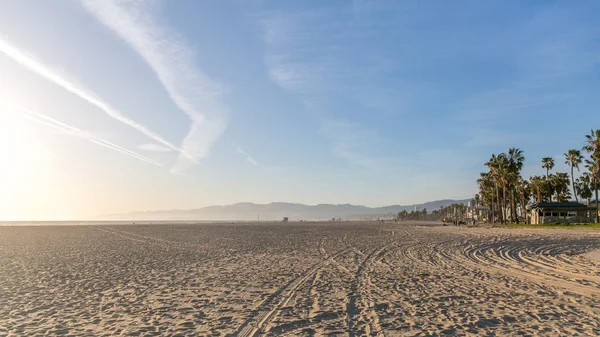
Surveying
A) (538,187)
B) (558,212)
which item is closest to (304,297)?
(558,212)

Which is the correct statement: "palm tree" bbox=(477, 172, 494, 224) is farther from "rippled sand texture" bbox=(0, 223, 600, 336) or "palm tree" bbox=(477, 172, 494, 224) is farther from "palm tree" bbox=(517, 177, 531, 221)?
"rippled sand texture" bbox=(0, 223, 600, 336)

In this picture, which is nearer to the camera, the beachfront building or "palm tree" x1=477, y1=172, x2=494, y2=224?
the beachfront building

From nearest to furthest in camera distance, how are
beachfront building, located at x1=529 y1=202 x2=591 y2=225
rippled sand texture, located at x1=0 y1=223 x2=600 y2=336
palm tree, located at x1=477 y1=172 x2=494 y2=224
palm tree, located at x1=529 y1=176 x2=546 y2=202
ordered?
rippled sand texture, located at x1=0 y1=223 x2=600 y2=336 < beachfront building, located at x1=529 y1=202 x2=591 y2=225 < palm tree, located at x1=529 y1=176 x2=546 y2=202 < palm tree, located at x1=477 y1=172 x2=494 y2=224

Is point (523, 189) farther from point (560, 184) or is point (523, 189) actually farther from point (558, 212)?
point (558, 212)

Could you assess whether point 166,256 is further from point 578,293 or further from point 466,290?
point 578,293

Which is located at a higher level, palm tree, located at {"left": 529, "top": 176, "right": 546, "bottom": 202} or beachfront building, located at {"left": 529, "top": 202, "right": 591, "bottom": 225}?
palm tree, located at {"left": 529, "top": 176, "right": 546, "bottom": 202}

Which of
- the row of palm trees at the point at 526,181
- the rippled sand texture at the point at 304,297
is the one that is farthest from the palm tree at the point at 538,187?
the rippled sand texture at the point at 304,297

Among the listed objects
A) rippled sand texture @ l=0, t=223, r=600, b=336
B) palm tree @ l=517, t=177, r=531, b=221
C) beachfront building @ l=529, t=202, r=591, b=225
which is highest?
palm tree @ l=517, t=177, r=531, b=221

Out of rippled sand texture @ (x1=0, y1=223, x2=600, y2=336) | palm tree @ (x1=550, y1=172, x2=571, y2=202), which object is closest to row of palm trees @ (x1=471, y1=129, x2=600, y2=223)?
palm tree @ (x1=550, y1=172, x2=571, y2=202)

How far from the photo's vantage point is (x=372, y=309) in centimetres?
839

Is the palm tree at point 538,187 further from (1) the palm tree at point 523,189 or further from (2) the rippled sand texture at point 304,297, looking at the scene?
(2) the rippled sand texture at point 304,297

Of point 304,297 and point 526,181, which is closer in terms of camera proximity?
point 304,297

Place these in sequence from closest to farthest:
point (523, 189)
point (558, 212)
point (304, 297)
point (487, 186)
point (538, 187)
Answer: point (304, 297) < point (558, 212) < point (538, 187) < point (523, 189) < point (487, 186)

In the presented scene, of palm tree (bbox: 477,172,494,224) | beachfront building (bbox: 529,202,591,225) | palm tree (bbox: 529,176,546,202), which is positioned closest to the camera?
beachfront building (bbox: 529,202,591,225)
